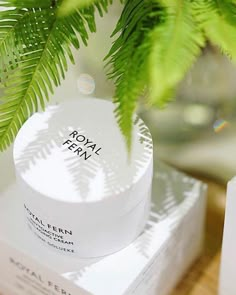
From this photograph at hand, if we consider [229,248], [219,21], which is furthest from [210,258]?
[219,21]

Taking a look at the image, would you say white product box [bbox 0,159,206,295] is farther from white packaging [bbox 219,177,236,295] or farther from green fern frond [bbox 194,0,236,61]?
green fern frond [bbox 194,0,236,61]

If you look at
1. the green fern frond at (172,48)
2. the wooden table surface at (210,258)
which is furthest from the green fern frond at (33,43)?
the wooden table surface at (210,258)

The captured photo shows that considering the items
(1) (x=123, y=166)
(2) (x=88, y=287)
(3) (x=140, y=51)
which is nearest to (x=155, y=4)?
(3) (x=140, y=51)

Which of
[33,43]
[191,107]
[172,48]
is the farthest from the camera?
[191,107]

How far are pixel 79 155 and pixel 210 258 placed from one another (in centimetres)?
26

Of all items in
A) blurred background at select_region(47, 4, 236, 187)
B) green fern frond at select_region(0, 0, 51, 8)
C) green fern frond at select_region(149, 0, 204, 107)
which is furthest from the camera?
blurred background at select_region(47, 4, 236, 187)

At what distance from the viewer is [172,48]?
431 millimetres

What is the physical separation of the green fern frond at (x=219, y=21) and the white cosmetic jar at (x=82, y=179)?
0.51ft

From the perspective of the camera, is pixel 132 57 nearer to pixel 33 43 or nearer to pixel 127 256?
pixel 33 43

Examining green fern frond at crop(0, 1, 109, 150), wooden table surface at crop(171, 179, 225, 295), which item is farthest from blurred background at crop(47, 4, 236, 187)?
green fern frond at crop(0, 1, 109, 150)

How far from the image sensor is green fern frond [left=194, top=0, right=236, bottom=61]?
0.44m

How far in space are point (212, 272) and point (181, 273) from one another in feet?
0.12

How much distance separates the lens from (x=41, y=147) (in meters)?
0.58

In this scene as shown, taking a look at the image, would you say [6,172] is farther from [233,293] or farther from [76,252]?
[233,293]
